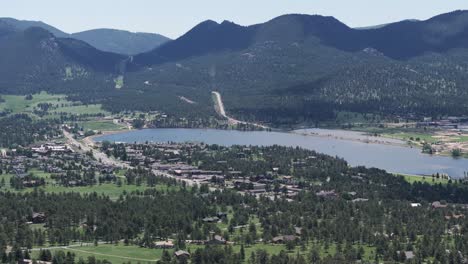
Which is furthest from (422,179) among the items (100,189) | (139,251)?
(139,251)

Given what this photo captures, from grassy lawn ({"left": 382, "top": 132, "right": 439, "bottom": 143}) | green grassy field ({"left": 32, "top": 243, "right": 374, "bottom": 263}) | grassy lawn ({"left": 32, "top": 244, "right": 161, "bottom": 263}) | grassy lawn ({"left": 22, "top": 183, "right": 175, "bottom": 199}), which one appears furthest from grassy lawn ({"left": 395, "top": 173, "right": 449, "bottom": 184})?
grassy lawn ({"left": 32, "top": 244, "right": 161, "bottom": 263})

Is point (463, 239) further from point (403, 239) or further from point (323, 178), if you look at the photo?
point (323, 178)

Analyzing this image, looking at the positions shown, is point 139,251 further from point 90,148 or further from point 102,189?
point 90,148

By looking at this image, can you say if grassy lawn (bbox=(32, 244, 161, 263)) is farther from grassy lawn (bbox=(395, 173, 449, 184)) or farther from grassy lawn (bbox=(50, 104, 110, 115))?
grassy lawn (bbox=(50, 104, 110, 115))

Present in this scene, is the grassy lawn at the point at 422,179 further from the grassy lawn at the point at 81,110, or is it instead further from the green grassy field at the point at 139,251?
the grassy lawn at the point at 81,110

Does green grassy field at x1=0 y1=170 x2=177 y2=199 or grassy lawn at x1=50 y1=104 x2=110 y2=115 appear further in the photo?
grassy lawn at x1=50 y1=104 x2=110 y2=115

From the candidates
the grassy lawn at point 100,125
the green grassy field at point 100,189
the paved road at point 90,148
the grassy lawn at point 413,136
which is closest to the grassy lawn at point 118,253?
the green grassy field at point 100,189

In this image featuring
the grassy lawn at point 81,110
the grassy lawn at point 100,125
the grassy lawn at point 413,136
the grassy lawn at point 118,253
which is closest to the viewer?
the grassy lawn at point 118,253

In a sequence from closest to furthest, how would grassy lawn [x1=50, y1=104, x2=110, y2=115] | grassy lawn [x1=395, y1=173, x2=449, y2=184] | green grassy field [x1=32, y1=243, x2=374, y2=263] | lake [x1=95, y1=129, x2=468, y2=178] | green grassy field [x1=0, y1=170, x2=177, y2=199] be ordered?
green grassy field [x1=32, y1=243, x2=374, y2=263] < green grassy field [x1=0, y1=170, x2=177, y2=199] < grassy lawn [x1=395, y1=173, x2=449, y2=184] < lake [x1=95, y1=129, x2=468, y2=178] < grassy lawn [x1=50, y1=104, x2=110, y2=115]

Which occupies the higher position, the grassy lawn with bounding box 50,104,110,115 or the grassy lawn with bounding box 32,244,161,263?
the grassy lawn with bounding box 50,104,110,115
